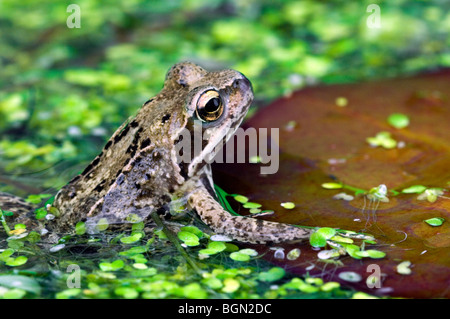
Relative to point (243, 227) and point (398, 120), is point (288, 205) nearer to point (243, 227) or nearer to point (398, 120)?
point (243, 227)

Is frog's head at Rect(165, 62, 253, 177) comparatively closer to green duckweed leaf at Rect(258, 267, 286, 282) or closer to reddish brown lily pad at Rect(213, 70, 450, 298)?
reddish brown lily pad at Rect(213, 70, 450, 298)

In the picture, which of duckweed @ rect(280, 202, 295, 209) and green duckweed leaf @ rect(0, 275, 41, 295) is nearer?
green duckweed leaf @ rect(0, 275, 41, 295)

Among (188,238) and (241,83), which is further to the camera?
(241,83)

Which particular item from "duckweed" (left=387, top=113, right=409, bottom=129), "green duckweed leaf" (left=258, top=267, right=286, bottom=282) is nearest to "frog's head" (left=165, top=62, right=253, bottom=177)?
"green duckweed leaf" (left=258, top=267, right=286, bottom=282)

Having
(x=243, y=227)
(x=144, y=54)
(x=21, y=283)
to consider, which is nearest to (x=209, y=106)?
(x=243, y=227)

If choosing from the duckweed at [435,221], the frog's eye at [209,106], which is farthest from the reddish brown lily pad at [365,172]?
the frog's eye at [209,106]

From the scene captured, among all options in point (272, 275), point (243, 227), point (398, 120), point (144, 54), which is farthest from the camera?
point (144, 54)

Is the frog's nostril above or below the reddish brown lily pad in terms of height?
above
